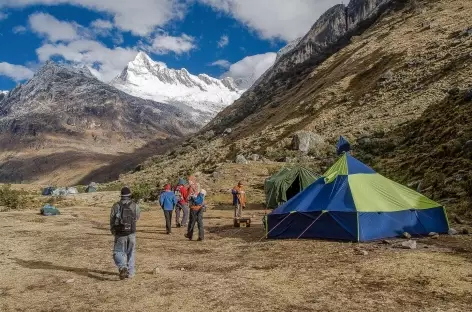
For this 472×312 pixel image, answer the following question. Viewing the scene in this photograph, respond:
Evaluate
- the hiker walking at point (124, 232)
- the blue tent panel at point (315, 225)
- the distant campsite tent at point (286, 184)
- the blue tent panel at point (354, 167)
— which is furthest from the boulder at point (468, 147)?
the hiker walking at point (124, 232)

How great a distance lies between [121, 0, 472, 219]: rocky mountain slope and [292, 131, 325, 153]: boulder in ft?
0.35

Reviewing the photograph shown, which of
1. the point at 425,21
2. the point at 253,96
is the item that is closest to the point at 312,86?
the point at 425,21

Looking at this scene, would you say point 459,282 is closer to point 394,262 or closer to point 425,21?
point 394,262

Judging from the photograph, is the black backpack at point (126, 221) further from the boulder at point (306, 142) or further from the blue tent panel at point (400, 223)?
the boulder at point (306, 142)

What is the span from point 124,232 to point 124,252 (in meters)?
0.50

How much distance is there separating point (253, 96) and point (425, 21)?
48356mm

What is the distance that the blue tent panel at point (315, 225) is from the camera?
44.8 ft

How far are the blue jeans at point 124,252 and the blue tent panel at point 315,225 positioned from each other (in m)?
5.99

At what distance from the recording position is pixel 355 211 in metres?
13.6

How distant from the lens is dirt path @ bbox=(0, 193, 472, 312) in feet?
26.7

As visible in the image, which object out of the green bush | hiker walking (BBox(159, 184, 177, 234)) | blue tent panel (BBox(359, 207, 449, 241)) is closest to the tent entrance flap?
hiker walking (BBox(159, 184, 177, 234))

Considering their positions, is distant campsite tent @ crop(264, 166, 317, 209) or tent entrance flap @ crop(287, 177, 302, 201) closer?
distant campsite tent @ crop(264, 166, 317, 209)

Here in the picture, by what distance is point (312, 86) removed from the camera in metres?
70.4

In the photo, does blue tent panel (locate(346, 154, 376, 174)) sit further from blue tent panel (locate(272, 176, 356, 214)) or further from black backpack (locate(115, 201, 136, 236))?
black backpack (locate(115, 201, 136, 236))
